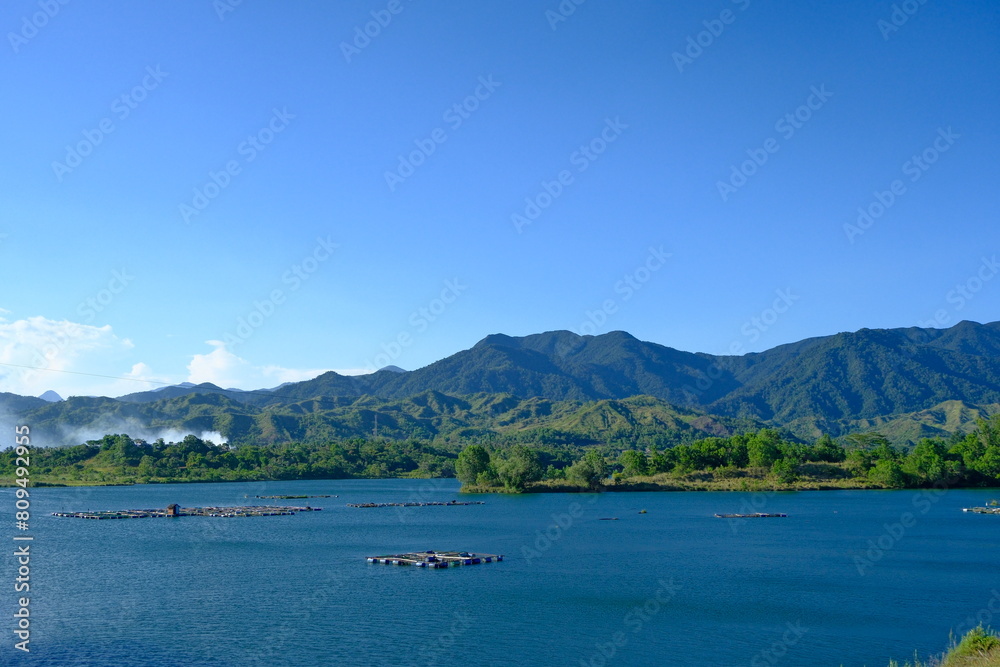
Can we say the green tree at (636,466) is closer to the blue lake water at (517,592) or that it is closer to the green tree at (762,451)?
the green tree at (762,451)

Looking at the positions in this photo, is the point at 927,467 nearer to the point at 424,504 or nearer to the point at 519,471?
the point at 519,471

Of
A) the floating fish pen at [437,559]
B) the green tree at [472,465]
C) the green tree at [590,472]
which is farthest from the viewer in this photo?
the green tree at [472,465]

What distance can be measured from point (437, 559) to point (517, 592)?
1299 centimetres

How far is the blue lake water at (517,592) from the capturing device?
1549 inches

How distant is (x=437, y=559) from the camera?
64.5m

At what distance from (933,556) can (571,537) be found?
33115mm

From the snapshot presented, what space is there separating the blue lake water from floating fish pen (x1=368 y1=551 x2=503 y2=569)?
163cm

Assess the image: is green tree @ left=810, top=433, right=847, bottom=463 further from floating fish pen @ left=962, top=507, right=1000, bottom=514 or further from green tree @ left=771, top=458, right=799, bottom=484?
Result: floating fish pen @ left=962, top=507, right=1000, bottom=514

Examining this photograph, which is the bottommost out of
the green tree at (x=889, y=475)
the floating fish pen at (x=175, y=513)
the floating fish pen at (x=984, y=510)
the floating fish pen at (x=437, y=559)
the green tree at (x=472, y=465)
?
the floating fish pen at (x=984, y=510)

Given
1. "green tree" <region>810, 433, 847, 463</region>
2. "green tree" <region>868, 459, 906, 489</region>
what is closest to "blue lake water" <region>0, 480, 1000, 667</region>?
→ "green tree" <region>868, 459, 906, 489</region>

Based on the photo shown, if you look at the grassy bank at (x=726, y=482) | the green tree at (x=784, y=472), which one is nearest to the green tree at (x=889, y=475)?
the grassy bank at (x=726, y=482)

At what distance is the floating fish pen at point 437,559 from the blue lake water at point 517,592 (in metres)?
1.63

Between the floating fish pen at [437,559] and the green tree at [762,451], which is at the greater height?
the green tree at [762,451]

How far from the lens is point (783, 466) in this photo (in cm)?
15875
